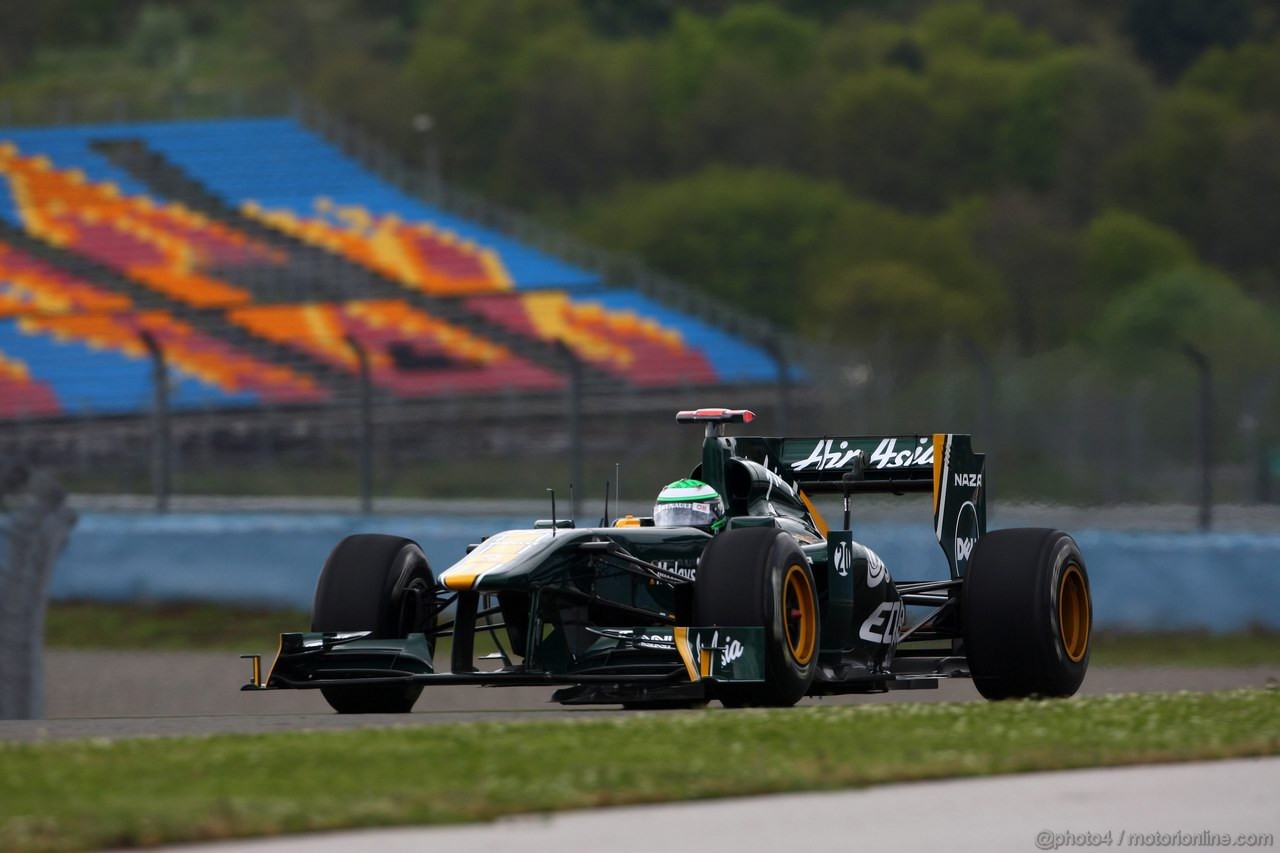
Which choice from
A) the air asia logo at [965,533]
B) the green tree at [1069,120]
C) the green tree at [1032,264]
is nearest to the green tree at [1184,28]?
the green tree at [1069,120]

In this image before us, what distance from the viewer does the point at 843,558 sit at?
958 centimetres

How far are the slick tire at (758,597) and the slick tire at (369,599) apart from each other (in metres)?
1.40

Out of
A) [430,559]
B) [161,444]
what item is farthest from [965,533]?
[161,444]

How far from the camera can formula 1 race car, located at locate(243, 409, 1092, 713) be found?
28.2 feet

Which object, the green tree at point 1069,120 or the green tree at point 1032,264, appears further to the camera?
the green tree at point 1069,120

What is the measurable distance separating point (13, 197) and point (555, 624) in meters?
36.6

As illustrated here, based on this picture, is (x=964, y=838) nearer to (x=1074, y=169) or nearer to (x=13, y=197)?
(x=13, y=197)

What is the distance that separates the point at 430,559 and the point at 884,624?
238 inches

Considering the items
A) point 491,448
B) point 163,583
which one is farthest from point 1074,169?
point 163,583

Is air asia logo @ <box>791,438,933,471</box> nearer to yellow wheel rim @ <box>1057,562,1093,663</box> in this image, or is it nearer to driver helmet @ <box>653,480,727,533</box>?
yellow wheel rim @ <box>1057,562,1093,663</box>

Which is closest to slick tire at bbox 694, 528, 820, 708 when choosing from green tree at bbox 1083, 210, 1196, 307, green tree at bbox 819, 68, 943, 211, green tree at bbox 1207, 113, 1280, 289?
green tree at bbox 1083, 210, 1196, 307

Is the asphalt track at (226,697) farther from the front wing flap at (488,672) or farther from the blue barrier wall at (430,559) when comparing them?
the blue barrier wall at (430,559)

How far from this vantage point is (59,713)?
14469 millimetres

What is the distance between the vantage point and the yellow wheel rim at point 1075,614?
9.95 meters
